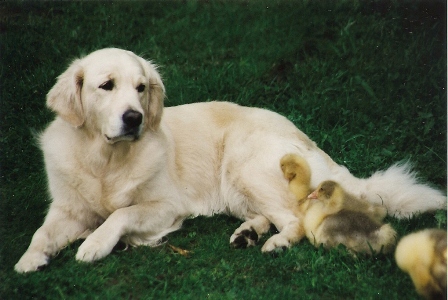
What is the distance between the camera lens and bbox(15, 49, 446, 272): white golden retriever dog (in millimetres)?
4945

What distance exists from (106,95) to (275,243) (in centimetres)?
165

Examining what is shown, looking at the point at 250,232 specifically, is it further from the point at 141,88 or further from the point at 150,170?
the point at 141,88

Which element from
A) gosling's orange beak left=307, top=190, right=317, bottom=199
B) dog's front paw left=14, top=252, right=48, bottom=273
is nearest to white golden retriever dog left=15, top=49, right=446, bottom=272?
dog's front paw left=14, top=252, right=48, bottom=273

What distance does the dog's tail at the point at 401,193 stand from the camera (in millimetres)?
5496

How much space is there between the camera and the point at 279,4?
853 cm

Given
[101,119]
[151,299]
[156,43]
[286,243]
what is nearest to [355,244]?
[286,243]

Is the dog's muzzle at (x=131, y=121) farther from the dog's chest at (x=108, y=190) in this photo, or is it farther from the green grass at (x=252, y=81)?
the green grass at (x=252, y=81)

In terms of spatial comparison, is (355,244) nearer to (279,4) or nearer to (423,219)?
(423,219)

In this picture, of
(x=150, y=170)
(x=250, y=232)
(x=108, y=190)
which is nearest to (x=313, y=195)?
(x=250, y=232)

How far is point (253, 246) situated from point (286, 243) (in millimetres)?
281

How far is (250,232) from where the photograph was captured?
5340 millimetres

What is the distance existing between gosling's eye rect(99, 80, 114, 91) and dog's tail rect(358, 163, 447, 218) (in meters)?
2.22

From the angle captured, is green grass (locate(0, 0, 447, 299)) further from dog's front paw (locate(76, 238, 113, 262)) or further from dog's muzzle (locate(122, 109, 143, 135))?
dog's muzzle (locate(122, 109, 143, 135))

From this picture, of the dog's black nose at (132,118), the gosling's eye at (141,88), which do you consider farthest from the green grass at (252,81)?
the gosling's eye at (141,88)
